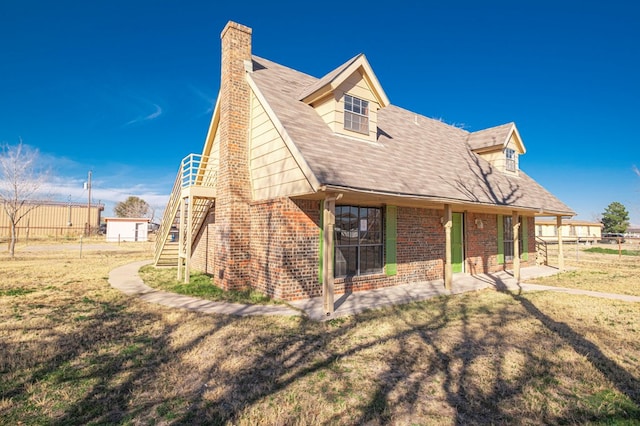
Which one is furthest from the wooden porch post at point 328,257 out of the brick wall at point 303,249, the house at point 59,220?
the house at point 59,220

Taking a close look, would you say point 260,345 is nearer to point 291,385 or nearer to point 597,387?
point 291,385

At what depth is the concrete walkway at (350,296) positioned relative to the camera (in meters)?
7.46

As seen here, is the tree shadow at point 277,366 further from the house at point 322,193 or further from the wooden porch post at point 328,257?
the house at point 322,193

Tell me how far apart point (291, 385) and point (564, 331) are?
526 centimetres

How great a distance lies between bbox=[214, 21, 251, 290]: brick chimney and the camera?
371 inches

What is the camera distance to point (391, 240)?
33.8 feet

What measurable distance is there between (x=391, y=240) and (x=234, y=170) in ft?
16.7

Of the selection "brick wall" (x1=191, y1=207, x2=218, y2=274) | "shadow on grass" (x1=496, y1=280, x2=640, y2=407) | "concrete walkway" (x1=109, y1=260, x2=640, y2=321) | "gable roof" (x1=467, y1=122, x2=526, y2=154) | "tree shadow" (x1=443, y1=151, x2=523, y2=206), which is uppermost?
"gable roof" (x1=467, y1=122, x2=526, y2=154)

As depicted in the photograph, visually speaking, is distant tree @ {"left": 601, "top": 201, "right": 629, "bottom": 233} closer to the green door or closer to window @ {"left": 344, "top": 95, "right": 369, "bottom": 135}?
the green door

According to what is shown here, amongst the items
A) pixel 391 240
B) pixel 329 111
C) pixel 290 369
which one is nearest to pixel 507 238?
pixel 391 240

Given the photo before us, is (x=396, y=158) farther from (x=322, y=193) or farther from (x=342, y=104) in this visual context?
(x=322, y=193)

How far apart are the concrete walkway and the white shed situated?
27.2 metres

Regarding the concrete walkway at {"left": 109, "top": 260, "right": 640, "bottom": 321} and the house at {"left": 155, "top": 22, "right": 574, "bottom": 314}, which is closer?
the concrete walkway at {"left": 109, "top": 260, "right": 640, "bottom": 321}

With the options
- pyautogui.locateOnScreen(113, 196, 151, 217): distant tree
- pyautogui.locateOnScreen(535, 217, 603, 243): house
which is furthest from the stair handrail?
pyautogui.locateOnScreen(113, 196, 151, 217): distant tree
